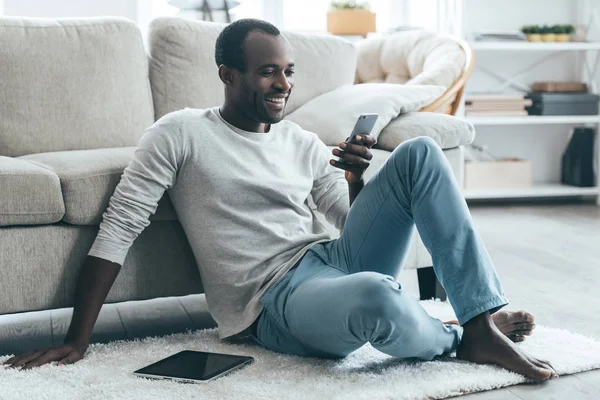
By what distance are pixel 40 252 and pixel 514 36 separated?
10.9ft

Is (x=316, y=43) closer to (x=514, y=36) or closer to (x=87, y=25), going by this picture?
(x=87, y=25)

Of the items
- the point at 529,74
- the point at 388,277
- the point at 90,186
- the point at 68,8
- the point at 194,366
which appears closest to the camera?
the point at 388,277

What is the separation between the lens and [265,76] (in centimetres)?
184

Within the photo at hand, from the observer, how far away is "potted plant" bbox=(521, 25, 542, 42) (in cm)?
461

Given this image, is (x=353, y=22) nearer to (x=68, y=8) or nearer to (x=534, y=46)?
(x=534, y=46)

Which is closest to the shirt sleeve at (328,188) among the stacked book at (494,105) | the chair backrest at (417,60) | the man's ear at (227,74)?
the man's ear at (227,74)

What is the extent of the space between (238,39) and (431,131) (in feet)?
2.65

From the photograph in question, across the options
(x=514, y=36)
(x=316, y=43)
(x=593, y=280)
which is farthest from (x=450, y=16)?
(x=593, y=280)

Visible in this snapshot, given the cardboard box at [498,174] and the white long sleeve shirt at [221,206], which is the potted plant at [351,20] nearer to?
the cardboard box at [498,174]

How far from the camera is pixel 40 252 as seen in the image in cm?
191

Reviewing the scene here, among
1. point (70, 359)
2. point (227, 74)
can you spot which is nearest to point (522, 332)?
point (227, 74)

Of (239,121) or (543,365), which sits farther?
(239,121)

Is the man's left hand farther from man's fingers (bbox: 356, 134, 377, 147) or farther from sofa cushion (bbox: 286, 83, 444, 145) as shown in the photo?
sofa cushion (bbox: 286, 83, 444, 145)

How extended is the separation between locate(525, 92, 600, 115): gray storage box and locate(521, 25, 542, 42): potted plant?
300 millimetres
